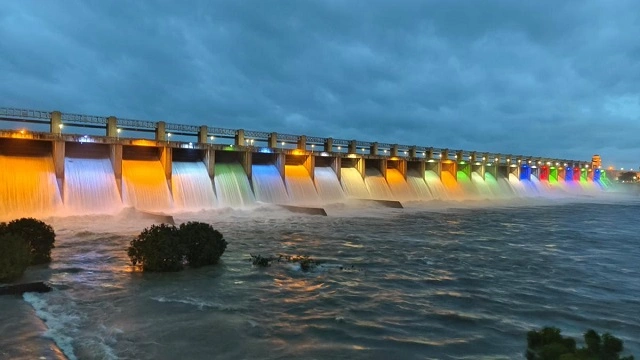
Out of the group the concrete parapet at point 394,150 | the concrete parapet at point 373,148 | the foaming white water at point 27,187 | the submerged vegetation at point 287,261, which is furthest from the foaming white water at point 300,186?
the submerged vegetation at point 287,261

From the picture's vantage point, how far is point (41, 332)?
7883 mm

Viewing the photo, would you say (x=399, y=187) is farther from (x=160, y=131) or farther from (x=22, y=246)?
(x=22, y=246)

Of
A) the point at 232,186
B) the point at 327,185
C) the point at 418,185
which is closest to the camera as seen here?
the point at 232,186

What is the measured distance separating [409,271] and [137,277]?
798cm

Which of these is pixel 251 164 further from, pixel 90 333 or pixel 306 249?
pixel 90 333

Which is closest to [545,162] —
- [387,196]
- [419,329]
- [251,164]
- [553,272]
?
→ [387,196]

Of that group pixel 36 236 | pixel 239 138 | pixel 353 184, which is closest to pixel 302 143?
pixel 353 184

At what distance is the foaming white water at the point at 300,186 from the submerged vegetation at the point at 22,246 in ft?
87.3

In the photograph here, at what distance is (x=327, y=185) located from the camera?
44844mm

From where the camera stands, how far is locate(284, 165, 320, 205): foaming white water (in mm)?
A: 40906

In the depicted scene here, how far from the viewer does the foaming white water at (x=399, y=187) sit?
5225 centimetres

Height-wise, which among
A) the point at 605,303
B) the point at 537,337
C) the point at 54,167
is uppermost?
the point at 54,167

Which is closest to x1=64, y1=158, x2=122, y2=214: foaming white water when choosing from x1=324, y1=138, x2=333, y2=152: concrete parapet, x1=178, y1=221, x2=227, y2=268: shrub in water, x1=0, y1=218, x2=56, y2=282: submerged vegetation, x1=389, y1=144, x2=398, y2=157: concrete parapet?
x1=0, y1=218, x2=56, y2=282: submerged vegetation

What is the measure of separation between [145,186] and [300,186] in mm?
14678
